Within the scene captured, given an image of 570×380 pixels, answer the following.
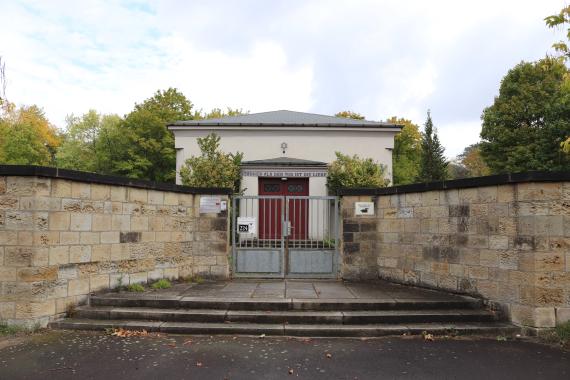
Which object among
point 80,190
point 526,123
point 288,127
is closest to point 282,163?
point 288,127

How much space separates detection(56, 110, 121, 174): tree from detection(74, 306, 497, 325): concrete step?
29924mm

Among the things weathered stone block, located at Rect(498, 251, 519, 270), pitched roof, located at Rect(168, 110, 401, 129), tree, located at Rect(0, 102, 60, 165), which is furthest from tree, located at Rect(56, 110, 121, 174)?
weathered stone block, located at Rect(498, 251, 519, 270)

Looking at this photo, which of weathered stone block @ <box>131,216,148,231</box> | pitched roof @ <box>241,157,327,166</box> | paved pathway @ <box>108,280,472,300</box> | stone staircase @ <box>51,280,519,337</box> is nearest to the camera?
stone staircase @ <box>51,280,519,337</box>

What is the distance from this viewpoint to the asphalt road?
4.07m

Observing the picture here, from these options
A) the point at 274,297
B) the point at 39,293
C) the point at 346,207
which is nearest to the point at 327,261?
the point at 346,207

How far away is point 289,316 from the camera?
567 cm

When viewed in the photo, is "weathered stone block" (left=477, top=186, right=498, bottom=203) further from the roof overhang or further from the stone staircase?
the roof overhang

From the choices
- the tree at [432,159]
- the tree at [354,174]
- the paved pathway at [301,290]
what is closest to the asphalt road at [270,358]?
the paved pathway at [301,290]

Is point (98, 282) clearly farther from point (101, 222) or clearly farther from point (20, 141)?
point (20, 141)

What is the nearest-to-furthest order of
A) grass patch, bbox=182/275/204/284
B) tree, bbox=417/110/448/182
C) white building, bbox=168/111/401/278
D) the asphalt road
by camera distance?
the asphalt road
grass patch, bbox=182/275/204/284
white building, bbox=168/111/401/278
tree, bbox=417/110/448/182

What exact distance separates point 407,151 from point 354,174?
3111 cm

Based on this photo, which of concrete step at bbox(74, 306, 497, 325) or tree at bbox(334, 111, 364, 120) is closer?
concrete step at bbox(74, 306, 497, 325)

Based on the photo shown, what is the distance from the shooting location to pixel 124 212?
270 inches

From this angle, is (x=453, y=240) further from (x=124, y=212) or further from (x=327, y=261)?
(x=124, y=212)
